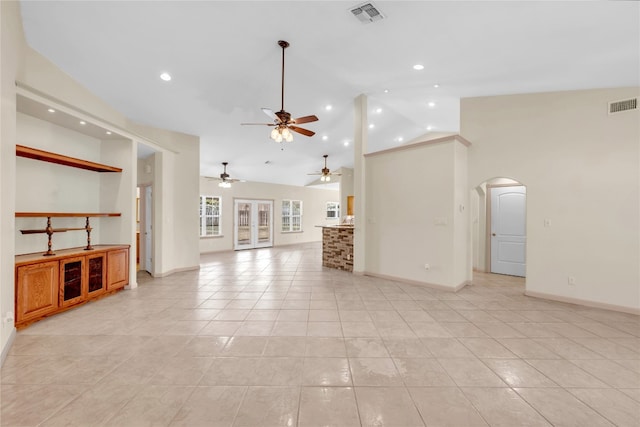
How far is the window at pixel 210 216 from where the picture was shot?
9.56 m

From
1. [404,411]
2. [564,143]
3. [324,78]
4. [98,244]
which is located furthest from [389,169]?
[98,244]

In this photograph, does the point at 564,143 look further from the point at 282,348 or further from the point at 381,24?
the point at 282,348

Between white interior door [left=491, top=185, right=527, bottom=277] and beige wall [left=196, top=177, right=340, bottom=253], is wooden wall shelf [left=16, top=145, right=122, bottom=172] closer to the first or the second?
beige wall [left=196, top=177, right=340, bottom=253]

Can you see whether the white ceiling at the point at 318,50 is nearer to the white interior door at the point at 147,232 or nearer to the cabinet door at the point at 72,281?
the white interior door at the point at 147,232

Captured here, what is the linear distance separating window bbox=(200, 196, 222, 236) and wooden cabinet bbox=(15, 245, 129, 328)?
4.88m

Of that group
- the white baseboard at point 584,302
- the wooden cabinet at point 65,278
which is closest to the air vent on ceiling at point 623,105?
the white baseboard at point 584,302

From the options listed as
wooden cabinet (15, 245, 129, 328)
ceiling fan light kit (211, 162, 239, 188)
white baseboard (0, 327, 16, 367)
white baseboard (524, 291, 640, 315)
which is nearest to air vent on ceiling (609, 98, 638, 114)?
white baseboard (524, 291, 640, 315)

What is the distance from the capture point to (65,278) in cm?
366

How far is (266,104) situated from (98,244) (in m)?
4.03

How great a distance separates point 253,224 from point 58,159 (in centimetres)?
729

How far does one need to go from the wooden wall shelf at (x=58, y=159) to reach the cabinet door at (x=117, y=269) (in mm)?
1392

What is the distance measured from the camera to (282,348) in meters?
2.68

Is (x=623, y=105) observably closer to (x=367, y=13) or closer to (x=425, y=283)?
(x=425, y=283)

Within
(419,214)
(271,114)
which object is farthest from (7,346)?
(419,214)
